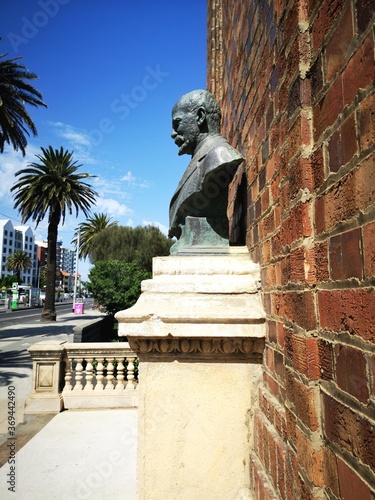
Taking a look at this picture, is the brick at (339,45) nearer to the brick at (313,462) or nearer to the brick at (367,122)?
the brick at (367,122)

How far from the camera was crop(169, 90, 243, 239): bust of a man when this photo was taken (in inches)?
85.0

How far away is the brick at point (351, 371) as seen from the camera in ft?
2.73

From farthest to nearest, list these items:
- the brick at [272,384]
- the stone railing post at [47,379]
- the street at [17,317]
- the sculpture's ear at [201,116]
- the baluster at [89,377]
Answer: the street at [17,317] < the baluster at [89,377] < the stone railing post at [47,379] < the sculpture's ear at [201,116] < the brick at [272,384]

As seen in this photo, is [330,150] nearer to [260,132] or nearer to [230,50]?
[260,132]

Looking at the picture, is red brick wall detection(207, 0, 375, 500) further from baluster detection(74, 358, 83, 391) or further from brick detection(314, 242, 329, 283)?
baluster detection(74, 358, 83, 391)

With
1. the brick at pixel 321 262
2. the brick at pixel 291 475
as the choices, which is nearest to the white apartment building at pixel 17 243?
the brick at pixel 291 475

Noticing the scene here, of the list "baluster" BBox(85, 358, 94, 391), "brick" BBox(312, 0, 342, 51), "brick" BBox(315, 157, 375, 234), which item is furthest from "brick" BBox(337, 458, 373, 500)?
"baluster" BBox(85, 358, 94, 391)

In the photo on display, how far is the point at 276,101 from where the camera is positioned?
1.62 metres

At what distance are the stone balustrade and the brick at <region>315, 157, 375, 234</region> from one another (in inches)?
→ 204

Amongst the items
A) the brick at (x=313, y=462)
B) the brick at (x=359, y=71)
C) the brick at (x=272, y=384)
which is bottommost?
the brick at (x=313, y=462)

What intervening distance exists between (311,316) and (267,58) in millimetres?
1408

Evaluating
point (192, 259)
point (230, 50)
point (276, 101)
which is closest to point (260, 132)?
point (276, 101)

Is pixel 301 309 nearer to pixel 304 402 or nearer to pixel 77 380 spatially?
pixel 304 402

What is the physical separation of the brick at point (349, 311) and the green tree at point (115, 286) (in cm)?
1296
